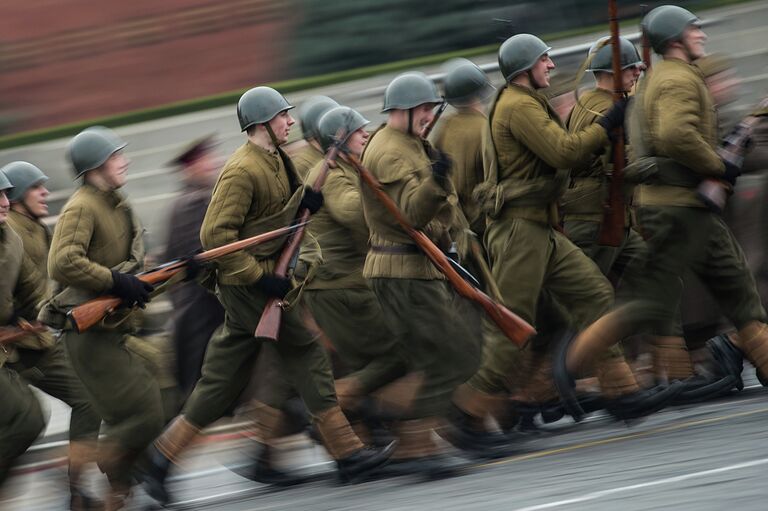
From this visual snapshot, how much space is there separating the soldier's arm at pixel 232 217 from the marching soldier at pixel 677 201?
72.7 inches

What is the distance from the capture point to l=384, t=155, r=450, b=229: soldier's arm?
904cm

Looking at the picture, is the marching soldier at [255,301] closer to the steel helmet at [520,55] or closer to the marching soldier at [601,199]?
the steel helmet at [520,55]

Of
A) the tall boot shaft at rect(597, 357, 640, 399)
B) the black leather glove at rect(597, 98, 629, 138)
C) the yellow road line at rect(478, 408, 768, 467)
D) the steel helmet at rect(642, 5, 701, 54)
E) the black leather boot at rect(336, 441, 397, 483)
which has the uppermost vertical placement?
the steel helmet at rect(642, 5, 701, 54)

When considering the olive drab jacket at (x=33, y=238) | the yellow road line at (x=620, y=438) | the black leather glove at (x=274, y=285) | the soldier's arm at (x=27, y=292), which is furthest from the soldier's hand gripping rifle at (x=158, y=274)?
the yellow road line at (x=620, y=438)

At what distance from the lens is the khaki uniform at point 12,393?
9016mm

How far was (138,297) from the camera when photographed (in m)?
8.92

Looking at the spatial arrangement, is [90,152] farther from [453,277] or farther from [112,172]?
[453,277]

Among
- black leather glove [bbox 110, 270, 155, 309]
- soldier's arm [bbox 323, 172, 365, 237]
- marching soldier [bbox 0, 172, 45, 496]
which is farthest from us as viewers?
soldier's arm [bbox 323, 172, 365, 237]

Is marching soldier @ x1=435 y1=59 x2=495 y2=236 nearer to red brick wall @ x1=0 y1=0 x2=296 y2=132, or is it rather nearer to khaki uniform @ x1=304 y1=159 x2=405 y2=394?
khaki uniform @ x1=304 y1=159 x2=405 y2=394

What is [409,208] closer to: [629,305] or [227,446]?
[629,305]

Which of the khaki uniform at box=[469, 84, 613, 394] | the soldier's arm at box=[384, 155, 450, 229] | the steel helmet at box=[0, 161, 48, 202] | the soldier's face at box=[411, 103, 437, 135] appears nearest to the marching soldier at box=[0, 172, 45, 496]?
the steel helmet at box=[0, 161, 48, 202]

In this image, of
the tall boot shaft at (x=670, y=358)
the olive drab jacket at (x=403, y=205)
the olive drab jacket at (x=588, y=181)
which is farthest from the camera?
the olive drab jacket at (x=588, y=181)

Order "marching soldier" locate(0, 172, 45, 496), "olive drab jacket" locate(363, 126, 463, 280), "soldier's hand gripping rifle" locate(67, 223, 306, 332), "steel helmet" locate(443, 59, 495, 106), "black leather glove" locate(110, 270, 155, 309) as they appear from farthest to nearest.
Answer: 1. "steel helmet" locate(443, 59, 495, 106)
2. "olive drab jacket" locate(363, 126, 463, 280)
3. "marching soldier" locate(0, 172, 45, 496)
4. "black leather glove" locate(110, 270, 155, 309)
5. "soldier's hand gripping rifle" locate(67, 223, 306, 332)

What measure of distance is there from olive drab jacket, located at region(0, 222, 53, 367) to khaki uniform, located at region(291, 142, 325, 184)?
5.91 ft
